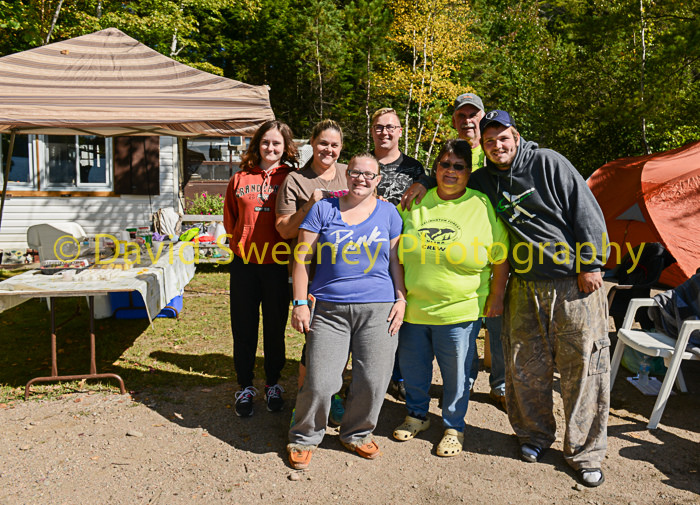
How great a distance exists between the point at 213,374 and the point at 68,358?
4.87 feet

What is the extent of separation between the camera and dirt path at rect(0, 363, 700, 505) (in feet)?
8.66

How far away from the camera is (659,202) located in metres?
5.66

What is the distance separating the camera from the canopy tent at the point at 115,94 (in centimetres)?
402

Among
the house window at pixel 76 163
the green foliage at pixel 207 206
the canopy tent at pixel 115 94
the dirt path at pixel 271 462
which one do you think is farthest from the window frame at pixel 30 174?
the dirt path at pixel 271 462

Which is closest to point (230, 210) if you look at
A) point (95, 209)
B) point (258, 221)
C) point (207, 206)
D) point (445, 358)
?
point (258, 221)

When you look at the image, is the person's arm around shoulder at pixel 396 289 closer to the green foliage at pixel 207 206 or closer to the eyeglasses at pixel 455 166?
the eyeglasses at pixel 455 166

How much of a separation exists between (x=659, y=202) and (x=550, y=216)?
373 cm

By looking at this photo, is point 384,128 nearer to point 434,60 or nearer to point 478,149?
point 478,149

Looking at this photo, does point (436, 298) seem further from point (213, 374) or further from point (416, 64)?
point (416, 64)

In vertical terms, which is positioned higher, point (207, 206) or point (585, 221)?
point (585, 221)

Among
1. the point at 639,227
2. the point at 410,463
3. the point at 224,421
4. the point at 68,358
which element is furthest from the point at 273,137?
the point at 639,227

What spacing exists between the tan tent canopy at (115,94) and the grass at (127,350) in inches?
80.0

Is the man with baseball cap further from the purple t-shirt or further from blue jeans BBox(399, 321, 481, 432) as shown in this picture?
the purple t-shirt

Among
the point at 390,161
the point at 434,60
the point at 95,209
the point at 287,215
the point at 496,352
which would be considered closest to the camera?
the point at 287,215
